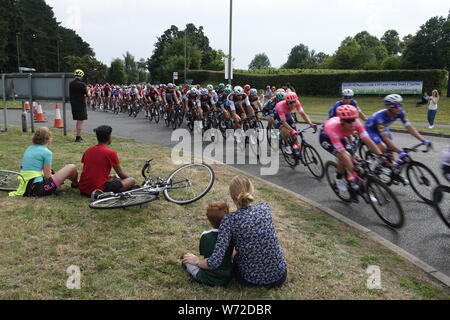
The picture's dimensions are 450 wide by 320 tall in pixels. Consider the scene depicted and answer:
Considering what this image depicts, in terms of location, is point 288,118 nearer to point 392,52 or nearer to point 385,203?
point 385,203

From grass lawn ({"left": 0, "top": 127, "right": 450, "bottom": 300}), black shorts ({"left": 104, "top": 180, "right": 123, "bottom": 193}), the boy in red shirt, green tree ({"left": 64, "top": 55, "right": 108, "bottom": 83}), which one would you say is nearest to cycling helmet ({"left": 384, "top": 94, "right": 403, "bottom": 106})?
grass lawn ({"left": 0, "top": 127, "right": 450, "bottom": 300})

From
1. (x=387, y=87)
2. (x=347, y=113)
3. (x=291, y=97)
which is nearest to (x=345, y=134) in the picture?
(x=347, y=113)

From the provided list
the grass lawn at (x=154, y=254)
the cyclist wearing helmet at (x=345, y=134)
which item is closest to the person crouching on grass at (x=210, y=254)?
the grass lawn at (x=154, y=254)

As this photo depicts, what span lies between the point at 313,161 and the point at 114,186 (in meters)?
4.79

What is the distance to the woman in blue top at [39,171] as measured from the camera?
5.91 m

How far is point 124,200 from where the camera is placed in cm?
550

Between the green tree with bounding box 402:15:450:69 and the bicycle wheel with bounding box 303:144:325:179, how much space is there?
71.0m

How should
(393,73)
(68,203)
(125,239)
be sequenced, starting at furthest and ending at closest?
(393,73)
(68,203)
(125,239)

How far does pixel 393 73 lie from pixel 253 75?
1725cm
